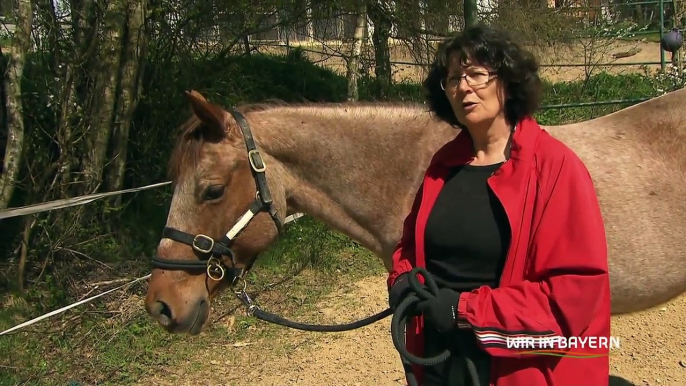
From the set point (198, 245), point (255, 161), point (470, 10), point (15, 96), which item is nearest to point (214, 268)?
point (198, 245)

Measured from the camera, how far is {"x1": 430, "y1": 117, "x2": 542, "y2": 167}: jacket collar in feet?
5.10

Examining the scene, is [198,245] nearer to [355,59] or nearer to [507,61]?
[507,61]

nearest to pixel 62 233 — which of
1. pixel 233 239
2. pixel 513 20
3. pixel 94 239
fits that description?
pixel 94 239

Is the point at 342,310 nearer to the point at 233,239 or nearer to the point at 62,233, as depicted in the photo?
the point at 62,233

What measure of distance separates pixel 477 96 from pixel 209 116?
1179mm

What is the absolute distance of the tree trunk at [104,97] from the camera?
14.4ft

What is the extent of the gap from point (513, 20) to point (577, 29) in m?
2.83

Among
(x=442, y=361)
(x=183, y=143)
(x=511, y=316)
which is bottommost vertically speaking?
(x=442, y=361)

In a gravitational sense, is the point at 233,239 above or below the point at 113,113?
below

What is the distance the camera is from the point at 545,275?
1.45 meters

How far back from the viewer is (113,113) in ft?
15.1

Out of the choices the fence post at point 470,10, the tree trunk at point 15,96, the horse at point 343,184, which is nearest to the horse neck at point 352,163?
the horse at point 343,184

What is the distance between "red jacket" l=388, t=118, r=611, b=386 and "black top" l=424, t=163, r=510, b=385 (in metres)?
0.05

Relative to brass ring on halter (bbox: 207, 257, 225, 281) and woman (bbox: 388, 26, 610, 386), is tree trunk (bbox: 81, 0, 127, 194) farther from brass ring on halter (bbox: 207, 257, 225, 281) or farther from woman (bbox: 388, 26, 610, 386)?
woman (bbox: 388, 26, 610, 386)
